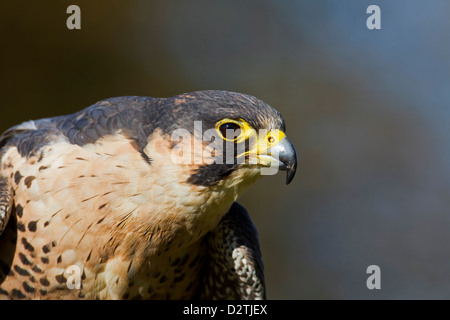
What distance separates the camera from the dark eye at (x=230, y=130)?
258cm

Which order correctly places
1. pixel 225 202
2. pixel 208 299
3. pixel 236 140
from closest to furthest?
pixel 236 140, pixel 225 202, pixel 208 299

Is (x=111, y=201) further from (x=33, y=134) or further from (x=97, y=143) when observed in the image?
(x=33, y=134)

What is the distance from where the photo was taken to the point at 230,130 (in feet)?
8.48

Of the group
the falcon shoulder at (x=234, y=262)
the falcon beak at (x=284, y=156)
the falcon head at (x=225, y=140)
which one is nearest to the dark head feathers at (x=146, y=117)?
the falcon head at (x=225, y=140)

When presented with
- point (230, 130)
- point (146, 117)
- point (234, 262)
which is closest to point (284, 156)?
point (230, 130)

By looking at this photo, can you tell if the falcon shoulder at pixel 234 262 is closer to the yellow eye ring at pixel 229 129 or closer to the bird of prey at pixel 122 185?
the bird of prey at pixel 122 185

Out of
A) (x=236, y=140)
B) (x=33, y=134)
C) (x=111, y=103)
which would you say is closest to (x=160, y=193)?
(x=236, y=140)

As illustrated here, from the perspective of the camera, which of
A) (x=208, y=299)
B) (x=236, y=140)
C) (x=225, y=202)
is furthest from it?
(x=208, y=299)

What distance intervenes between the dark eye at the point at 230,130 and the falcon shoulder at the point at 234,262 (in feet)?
3.04

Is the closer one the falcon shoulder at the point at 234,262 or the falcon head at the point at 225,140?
the falcon head at the point at 225,140

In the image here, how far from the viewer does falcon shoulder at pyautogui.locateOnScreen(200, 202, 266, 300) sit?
335 cm

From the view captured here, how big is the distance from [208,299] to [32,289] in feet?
3.60

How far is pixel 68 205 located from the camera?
268 centimetres

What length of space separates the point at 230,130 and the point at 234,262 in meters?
1.06
